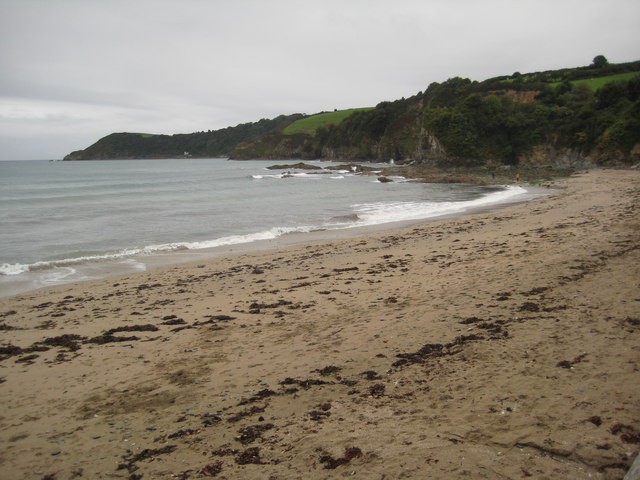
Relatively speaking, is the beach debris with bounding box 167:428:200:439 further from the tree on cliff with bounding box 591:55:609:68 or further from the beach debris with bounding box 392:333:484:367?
the tree on cliff with bounding box 591:55:609:68

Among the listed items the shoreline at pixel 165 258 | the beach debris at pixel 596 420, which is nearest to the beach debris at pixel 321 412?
the beach debris at pixel 596 420

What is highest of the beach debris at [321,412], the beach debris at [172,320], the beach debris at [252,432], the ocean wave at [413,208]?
the ocean wave at [413,208]

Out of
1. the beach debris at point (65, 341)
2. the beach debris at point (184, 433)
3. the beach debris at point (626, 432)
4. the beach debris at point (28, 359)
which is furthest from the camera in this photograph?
the beach debris at point (65, 341)

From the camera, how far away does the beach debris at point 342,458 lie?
358 centimetres

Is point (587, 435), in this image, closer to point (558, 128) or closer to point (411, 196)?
point (411, 196)

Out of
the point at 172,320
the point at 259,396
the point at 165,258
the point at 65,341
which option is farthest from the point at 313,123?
the point at 259,396

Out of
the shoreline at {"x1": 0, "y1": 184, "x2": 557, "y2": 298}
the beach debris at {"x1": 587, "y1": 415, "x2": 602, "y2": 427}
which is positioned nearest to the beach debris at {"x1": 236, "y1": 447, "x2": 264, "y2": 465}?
the beach debris at {"x1": 587, "y1": 415, "x2": 602, "y2": 427}

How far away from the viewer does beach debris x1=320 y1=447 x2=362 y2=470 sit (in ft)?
11.8

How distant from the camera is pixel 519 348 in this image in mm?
5449

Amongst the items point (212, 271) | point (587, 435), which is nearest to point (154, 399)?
point (587, 435)

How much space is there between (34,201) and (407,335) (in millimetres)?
40295

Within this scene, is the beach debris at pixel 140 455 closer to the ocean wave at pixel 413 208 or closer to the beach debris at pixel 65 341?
the beach debris at pixel 65 341

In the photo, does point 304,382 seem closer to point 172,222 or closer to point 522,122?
point 172,222

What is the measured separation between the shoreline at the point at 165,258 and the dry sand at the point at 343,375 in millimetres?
1983
